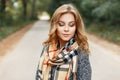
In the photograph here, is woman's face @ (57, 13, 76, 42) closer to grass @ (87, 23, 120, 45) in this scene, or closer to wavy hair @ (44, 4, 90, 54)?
wavy hair @ (44, 4, 90, 54)

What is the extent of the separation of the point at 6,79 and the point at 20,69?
1618 millimetres

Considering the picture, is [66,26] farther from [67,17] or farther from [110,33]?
[110,33]

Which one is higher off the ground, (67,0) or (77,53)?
(77,53)

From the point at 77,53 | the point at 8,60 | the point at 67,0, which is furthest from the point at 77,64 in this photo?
the point at 67,0

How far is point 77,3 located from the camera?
39469 millimetres

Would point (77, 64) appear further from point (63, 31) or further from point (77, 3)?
point (77, 3)

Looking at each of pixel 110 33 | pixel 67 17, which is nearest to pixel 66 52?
pixel 67 17

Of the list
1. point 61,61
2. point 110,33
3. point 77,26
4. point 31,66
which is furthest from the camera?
point 110,33

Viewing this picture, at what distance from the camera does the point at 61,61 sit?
7.62ft

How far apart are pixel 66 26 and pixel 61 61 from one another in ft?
0.76

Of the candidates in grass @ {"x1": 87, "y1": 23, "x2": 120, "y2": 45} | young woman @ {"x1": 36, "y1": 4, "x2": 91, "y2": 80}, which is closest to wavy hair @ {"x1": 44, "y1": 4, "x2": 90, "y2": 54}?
young woman @ {"x1": 36, "y1": 4, "x2": 91, "y2": 80}

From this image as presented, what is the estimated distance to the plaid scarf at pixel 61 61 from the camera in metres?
2.34

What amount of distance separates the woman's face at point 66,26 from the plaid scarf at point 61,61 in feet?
0.13

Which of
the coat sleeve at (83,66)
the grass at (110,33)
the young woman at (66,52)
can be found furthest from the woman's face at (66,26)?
the grass at (110,33)
